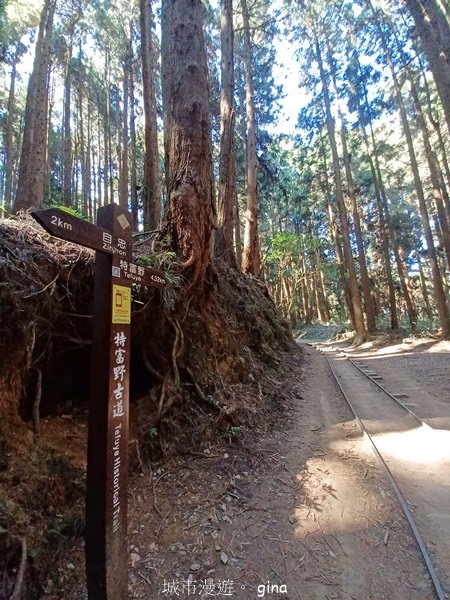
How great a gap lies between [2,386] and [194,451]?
Answer: 2319mm

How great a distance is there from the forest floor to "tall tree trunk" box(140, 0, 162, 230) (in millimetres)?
5051

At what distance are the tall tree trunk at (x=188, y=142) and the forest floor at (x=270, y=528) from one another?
9.14ft

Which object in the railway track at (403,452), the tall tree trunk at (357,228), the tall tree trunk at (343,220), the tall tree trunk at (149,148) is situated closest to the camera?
the railway track at (403,452)

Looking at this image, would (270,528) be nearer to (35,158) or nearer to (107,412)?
(107,412)

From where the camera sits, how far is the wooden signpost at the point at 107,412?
2.10 m

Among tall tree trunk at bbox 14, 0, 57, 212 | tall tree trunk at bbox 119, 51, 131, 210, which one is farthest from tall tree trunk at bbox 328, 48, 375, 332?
tall tree trunk at bbox 14, 0, 57, 212

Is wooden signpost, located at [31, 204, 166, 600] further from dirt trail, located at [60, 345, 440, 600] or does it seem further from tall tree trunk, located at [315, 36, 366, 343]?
tall tree trunk, located at [315, 36, 366, 343]

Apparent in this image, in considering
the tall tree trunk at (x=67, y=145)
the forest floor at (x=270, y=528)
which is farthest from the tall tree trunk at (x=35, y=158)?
the tall tree trunk at (x=67, y=145)

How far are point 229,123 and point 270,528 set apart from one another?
32.0 feet

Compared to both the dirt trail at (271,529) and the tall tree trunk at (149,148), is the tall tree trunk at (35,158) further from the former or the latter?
the dirt trail at (271,529)

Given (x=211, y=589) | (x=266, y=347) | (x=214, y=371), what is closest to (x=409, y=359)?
(x=266, y=347)

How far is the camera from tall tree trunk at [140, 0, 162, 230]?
7.56 metres

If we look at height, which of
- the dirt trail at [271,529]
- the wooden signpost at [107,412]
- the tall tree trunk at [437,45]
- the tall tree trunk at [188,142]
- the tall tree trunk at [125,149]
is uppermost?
the tall tree trunk at [125,149]

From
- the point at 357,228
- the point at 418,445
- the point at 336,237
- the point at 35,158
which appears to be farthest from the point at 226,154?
the point at 336,237
